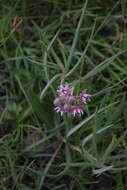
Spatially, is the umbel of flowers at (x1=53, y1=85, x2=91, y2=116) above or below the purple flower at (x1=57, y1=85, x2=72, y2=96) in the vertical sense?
below

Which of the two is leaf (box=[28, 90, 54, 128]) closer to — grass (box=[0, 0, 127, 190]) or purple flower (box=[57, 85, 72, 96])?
grass (box=[0, 0, 127, 190])

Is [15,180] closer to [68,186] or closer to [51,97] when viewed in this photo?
[68,186]

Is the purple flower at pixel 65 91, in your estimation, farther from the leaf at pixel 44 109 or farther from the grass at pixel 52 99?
the leaf at pixel 44 109

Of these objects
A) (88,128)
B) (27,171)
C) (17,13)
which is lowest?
(27,171)

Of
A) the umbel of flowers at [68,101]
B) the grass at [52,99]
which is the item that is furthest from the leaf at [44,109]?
the umbel of flowers at [68,101]

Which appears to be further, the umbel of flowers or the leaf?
the leaf

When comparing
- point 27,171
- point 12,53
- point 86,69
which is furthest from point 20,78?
point 27,171

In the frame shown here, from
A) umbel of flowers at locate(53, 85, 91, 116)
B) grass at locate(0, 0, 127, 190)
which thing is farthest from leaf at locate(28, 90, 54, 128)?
umbel of flowers at locate(53, 85, 91, 116)
